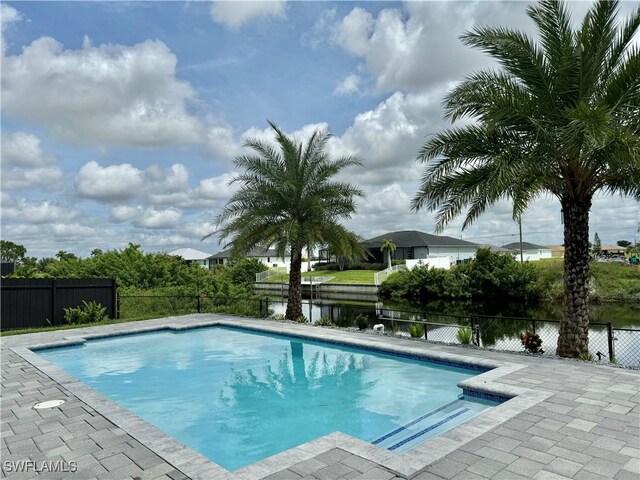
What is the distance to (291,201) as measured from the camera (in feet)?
51.0

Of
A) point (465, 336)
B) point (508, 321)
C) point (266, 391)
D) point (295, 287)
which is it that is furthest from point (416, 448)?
point (508, 321)

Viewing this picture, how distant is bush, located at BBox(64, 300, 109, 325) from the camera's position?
15211mm

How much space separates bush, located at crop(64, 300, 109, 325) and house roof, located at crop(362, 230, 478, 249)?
128ft

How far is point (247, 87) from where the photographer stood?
47.3 feet

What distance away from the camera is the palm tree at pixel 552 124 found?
8117mm

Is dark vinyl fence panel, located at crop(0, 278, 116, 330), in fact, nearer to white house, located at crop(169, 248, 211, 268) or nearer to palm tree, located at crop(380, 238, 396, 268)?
palm tree, located at crop(380, 238, 396, 268)

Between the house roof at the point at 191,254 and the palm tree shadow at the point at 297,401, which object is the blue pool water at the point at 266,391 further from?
the house roof at the point at 191,254

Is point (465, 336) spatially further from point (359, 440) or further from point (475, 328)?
point (359, 440)

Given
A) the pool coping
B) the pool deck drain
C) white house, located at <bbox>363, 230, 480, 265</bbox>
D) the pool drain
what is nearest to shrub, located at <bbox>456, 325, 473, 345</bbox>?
the pool coping

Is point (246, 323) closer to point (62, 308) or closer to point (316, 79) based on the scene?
point (62, 308)

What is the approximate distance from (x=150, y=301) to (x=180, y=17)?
41.0 ft

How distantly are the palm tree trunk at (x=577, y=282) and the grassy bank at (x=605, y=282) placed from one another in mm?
22837

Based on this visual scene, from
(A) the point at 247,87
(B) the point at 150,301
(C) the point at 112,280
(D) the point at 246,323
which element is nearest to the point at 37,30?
(A) the point at 247,87

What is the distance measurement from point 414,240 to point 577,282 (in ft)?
144
